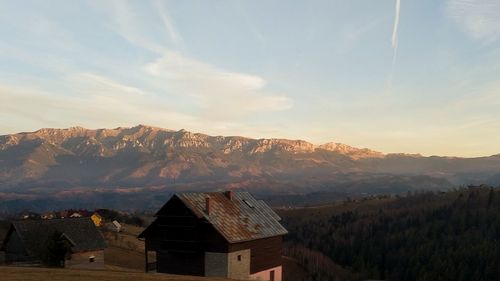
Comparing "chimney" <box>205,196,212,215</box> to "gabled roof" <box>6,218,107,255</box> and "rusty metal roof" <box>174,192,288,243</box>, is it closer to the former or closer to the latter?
"rusty metal roof" <box>174,192,288,243</box>

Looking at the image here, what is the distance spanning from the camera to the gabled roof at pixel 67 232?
6888 cm

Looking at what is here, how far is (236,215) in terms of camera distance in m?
58.7

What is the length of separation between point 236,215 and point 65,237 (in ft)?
82.5

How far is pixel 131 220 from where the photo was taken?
14875cm

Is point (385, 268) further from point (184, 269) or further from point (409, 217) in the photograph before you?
point (184, 269)

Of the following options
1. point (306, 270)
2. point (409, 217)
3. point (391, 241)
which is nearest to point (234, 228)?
point (306, 270)

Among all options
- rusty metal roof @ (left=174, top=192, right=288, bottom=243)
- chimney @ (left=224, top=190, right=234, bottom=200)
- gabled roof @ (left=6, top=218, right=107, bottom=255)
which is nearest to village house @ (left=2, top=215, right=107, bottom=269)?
gabled roof @ (left=6, top=218, right=107, bottom=255)

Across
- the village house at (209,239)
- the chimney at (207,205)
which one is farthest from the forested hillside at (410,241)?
the chimney at (207,205)

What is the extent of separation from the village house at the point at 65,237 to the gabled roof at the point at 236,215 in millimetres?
22427

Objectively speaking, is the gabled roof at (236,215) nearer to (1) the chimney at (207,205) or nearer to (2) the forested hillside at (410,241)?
(1) the chimney at (207,205)

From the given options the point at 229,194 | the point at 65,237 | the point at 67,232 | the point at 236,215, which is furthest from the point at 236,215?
the point at 67,232

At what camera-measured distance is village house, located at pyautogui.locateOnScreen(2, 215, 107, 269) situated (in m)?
69.6

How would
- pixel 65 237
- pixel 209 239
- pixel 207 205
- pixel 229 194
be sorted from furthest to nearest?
1. pixel 65 237
2. pixel 229 194
3. pixel 207 205
4. pixel 209 239

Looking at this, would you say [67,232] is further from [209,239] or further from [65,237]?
[209,239]
